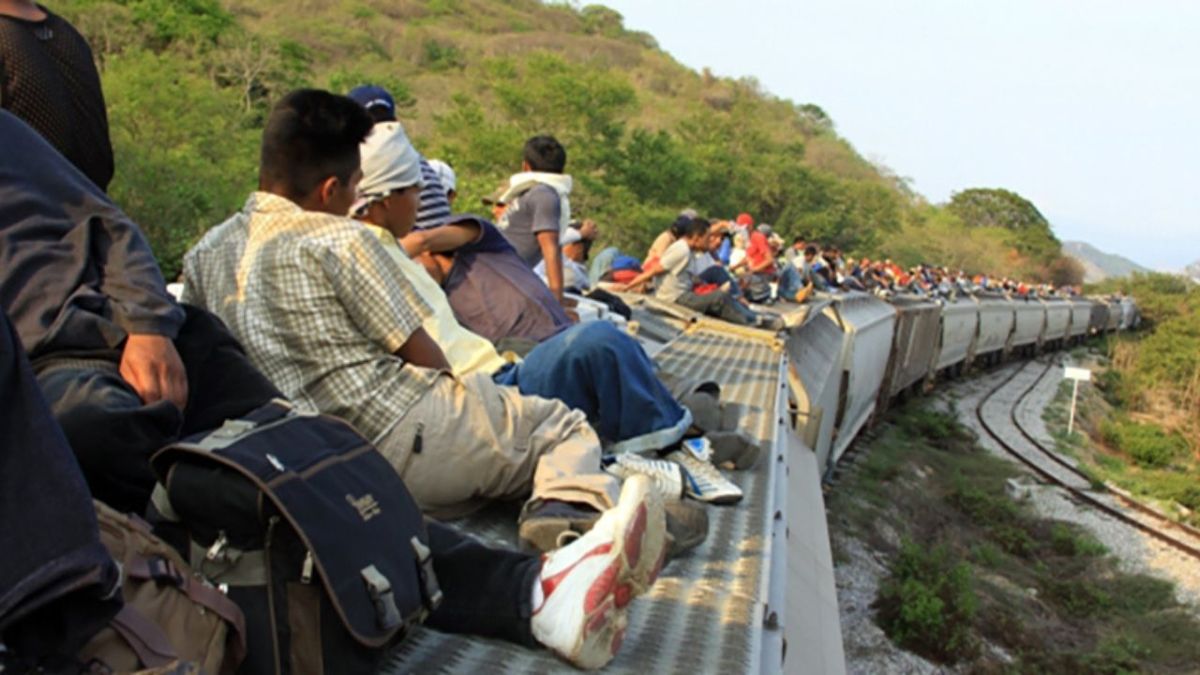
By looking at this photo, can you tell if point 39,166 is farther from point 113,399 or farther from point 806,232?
point 806,232

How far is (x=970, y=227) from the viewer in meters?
68.4

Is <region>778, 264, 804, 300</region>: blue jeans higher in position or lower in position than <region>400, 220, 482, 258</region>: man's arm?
lower

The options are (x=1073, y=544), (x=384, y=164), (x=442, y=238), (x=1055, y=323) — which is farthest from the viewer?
(x=1055, y=323)

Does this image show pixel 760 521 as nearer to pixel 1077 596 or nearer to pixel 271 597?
pixel 271 597

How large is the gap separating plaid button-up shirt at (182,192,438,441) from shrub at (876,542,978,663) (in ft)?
20.2

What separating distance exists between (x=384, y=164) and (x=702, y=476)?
143cm

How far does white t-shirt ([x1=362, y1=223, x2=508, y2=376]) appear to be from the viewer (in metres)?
3.30

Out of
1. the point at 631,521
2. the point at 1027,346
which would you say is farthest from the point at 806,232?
the point at 631,521

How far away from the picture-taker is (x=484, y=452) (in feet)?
8.84

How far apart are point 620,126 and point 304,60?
1994 centimetres

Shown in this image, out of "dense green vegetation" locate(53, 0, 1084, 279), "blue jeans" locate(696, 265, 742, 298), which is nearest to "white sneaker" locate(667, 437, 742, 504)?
"blue jeans" locate(696, 265, 742, 298)

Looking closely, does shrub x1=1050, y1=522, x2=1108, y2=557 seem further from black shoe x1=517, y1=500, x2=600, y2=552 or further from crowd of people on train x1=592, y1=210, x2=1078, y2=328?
black shoe x1=517, y1=500, x2=600, y2=552

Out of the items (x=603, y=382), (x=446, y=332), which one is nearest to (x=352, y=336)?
(x=446, y=332)

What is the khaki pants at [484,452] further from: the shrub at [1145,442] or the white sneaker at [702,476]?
the shrub at [1145,442]
